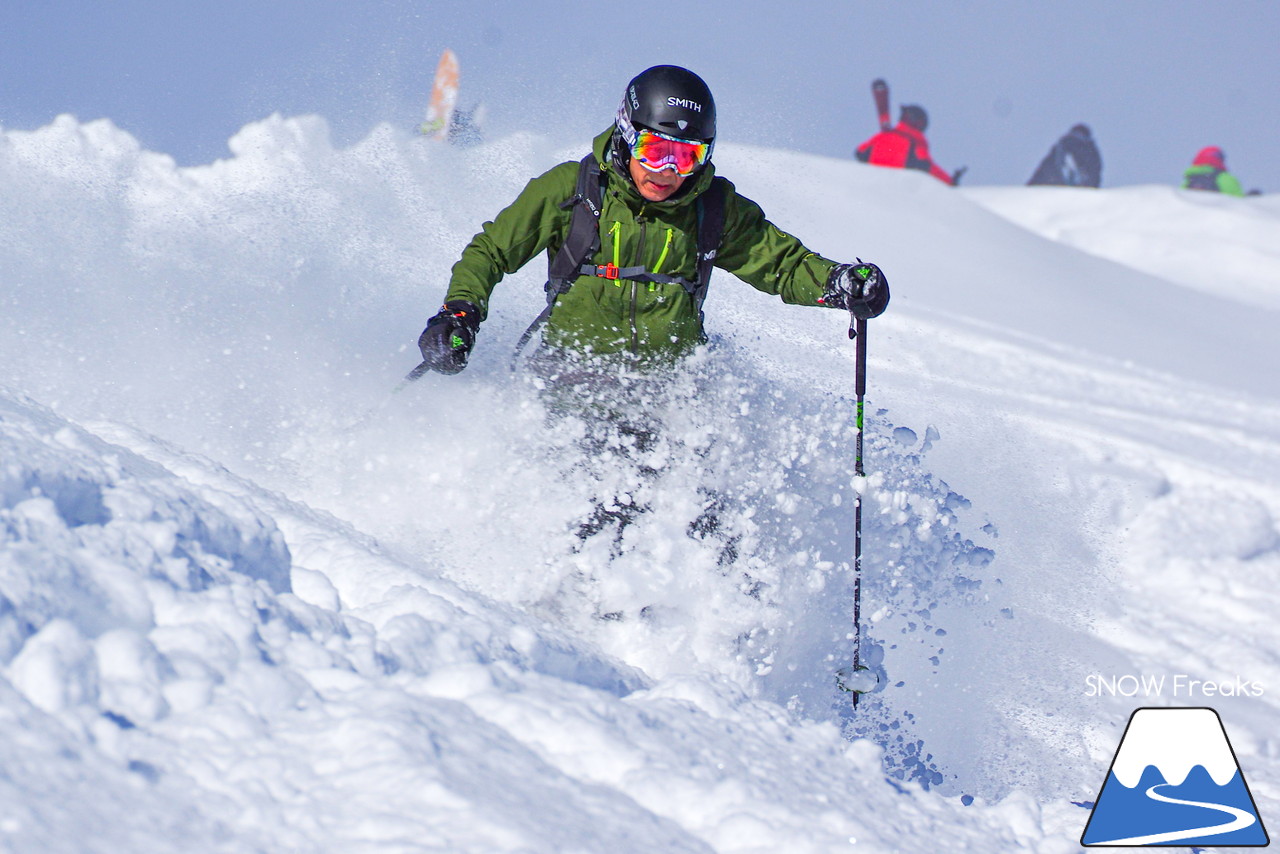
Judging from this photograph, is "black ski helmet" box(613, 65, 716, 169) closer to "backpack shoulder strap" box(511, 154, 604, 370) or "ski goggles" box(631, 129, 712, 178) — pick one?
"ski goggles" box(631, 129, 712, 178)

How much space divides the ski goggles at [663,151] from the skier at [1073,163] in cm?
1520

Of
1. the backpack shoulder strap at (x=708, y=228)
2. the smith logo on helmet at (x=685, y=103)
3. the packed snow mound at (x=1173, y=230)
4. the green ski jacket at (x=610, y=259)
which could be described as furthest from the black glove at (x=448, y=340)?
the packed snow mound at (x=1173, y=230)

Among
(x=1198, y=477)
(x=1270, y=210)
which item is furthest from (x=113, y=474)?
(x=1270, y=210)

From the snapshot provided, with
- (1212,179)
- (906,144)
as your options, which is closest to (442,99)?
(906,144)

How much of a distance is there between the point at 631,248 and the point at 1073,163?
15.7 m

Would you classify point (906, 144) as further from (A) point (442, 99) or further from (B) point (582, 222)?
(B) point (582, 222)

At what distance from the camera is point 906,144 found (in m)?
14.7

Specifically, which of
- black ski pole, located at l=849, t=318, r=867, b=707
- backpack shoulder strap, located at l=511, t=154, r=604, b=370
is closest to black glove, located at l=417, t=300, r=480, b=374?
backpack shoulder strap, located at l=511, t=154, r=604, b=370

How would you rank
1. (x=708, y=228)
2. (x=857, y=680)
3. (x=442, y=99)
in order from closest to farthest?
(x=857, y=680) < (x=708, y=228) < (x=442, y=99)

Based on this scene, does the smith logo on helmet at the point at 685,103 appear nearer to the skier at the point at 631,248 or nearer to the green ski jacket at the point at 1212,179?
the skier at the point at 631,248

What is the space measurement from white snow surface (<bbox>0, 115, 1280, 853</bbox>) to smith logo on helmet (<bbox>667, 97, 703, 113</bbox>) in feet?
3.08

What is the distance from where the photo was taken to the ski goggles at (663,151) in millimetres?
3410

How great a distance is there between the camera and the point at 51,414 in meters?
2.57

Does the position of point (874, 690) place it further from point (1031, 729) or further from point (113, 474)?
point (113, 474)
